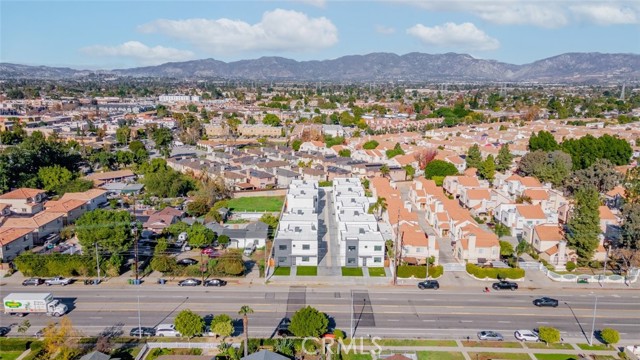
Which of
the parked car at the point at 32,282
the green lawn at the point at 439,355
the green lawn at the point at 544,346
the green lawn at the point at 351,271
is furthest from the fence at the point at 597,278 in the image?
the parked car at the point at 32,282

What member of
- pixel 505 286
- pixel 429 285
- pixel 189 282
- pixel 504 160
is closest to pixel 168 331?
pixel 189 282

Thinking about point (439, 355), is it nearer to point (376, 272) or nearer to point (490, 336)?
point (490, 336)

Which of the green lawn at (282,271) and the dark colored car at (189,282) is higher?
the green lawn at (282,271)

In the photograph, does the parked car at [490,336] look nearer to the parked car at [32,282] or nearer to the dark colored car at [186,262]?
the dark colored car at [186,262]

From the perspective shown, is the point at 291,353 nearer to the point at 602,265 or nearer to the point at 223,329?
the point at 223,329

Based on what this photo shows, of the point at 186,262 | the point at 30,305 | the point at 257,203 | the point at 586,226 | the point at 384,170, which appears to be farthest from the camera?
the point at 384,170

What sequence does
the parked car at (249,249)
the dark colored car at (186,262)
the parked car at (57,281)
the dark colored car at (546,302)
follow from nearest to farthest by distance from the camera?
the dark colored car at (546,302) < the parked car at (57,281) < the dark colored car at (186,262) < the parked car at (249,249)
